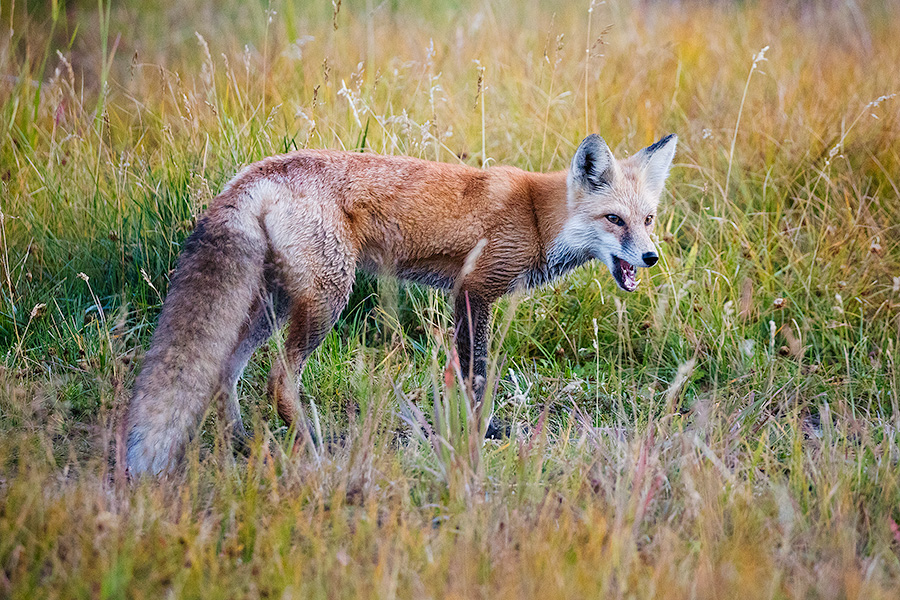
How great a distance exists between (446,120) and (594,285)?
187cm

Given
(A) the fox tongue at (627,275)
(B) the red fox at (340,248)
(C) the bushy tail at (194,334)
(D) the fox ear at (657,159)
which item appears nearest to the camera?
(C) the bushy tail at (194,334)

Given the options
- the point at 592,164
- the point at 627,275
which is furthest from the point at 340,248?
the point at 627,275

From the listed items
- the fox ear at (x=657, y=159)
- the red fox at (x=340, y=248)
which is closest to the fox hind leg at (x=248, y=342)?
the red fox at (x=340, y=248)

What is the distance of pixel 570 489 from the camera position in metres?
2.63

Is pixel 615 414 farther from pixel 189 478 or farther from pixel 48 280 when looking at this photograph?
pixel 48 280

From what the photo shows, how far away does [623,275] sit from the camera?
12.9ft

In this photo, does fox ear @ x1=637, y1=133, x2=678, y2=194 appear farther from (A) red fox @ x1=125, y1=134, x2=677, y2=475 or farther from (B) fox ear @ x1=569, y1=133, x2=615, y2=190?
(B) fox ear @ x1=569, y1=133, x2=615, y2=190

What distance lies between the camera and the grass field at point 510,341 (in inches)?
85.1

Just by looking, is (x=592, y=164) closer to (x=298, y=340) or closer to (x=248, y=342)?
(x=298, y=340)

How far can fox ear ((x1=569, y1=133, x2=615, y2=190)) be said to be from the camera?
3.80 meters

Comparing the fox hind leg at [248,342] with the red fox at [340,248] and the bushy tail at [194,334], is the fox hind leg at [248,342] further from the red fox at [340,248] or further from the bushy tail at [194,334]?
the bushy tail at [194,334]

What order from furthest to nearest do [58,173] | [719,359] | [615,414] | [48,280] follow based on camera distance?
[58,173] < [48,280] < [719,359] < [615,414]

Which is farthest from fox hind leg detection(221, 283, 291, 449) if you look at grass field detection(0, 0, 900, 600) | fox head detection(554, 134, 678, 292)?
fox head detection(554, 134, 678, 292)

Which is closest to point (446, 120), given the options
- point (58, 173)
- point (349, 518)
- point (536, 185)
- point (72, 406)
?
point (536, 185)
